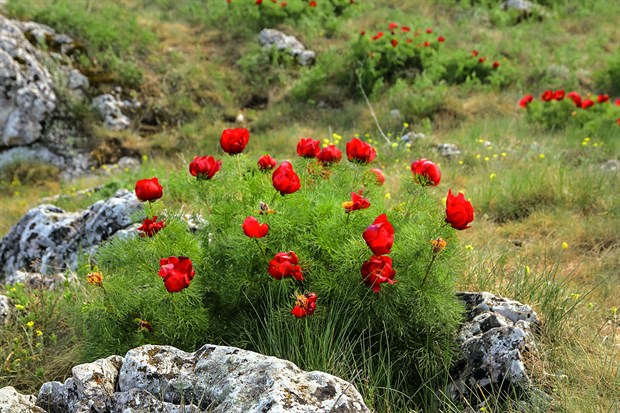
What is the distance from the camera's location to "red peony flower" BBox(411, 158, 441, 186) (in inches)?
101

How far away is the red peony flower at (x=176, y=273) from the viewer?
2203mm

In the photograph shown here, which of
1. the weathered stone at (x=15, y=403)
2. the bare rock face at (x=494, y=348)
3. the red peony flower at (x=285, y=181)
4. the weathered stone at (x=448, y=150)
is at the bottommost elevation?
the weathered stone at (x=448, y=150)

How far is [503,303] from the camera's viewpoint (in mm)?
2756

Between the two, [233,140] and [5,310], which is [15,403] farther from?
[5,310]

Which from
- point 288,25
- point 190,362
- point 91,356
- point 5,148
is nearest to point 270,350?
point 190,362

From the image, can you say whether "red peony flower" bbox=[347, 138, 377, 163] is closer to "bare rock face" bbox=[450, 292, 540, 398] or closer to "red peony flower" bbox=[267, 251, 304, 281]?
"red peony flower" bbox=[267, 251, 304, 281]

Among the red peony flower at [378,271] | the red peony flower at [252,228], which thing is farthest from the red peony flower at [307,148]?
the red peony flower at [378,271]

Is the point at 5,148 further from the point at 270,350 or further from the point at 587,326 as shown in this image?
the point at 587,326

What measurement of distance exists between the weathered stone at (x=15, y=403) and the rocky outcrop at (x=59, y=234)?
6.72 feet

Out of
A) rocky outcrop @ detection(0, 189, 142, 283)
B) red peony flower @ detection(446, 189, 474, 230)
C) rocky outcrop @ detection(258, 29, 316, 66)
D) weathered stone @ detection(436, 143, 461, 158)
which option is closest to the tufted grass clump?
red peony flower @ detection(446, 189, 474, 230)

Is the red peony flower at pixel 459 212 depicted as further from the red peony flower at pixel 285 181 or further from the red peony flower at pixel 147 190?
the red peony flower at pixel 147 190

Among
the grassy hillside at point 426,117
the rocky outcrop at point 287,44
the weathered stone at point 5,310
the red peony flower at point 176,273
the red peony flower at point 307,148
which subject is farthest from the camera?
the rocky outcrop at point 287,44

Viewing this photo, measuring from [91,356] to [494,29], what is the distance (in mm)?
12094

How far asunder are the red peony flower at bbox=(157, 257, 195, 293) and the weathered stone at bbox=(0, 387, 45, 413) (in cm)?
65
